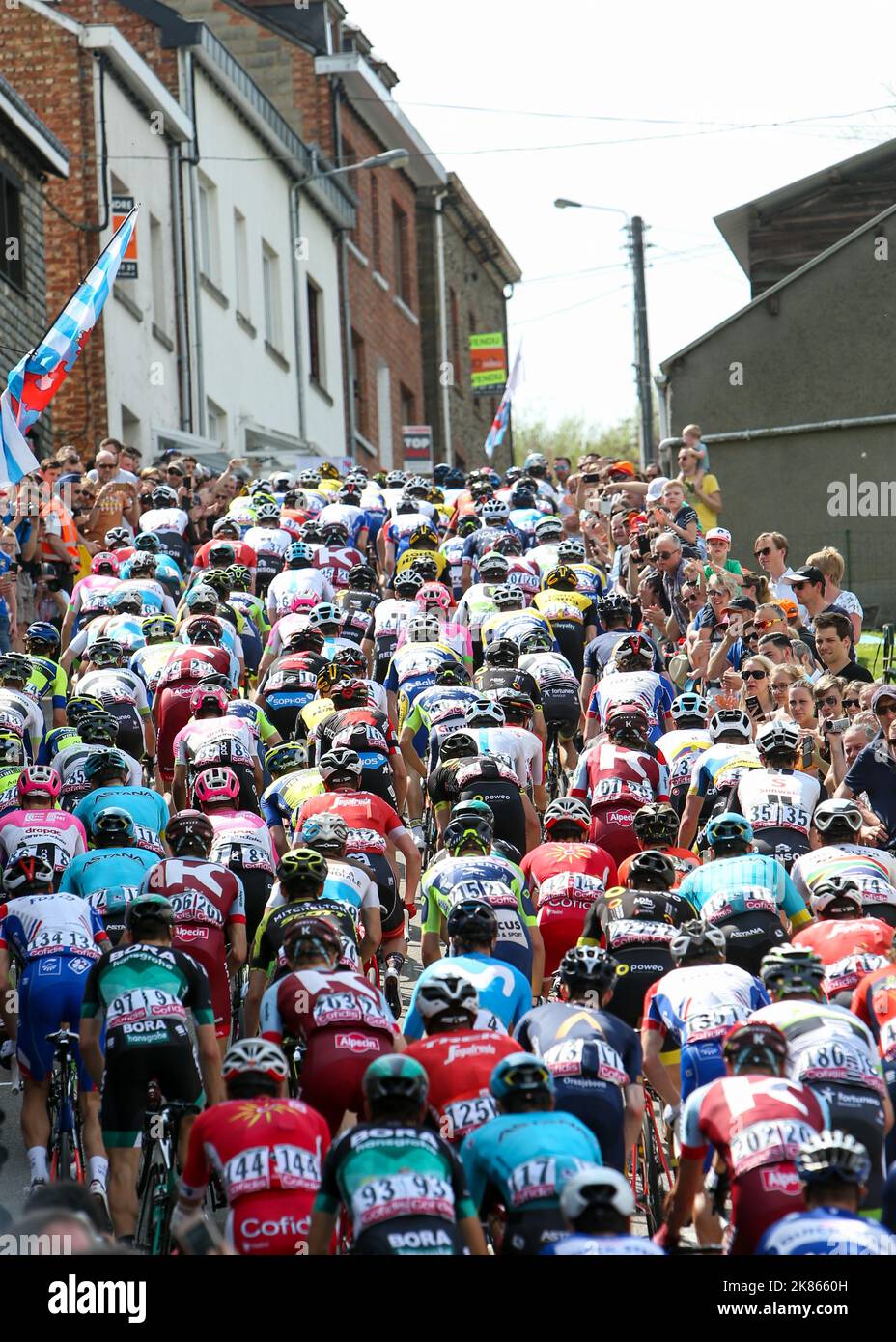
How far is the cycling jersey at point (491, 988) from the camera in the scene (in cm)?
1038

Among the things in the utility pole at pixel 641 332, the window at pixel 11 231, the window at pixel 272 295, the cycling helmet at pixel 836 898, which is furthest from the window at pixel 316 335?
the cycling helmet at pixel 836 898

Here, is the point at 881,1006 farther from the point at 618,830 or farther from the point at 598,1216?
the point at 618,830

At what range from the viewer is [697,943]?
415 inches

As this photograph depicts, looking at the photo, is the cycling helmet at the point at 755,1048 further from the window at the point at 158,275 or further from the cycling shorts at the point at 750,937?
the window at the point at 158,275

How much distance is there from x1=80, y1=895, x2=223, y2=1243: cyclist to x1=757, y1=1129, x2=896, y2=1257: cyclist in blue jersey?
3.57 m

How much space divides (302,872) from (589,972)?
6.20 ft

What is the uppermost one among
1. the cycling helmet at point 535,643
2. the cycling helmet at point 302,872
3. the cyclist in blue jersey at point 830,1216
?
the cycling helmet at point 535,643

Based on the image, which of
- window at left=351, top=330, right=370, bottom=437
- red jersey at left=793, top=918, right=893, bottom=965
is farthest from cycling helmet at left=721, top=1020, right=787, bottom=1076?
window at left=351, top=330, right=370, bottom=437

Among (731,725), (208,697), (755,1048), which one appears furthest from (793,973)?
(208,697)

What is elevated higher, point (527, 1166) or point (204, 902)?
point (204, 902)

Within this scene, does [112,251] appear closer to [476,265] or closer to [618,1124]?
[618,1124]

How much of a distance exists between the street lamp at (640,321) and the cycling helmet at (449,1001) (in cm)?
3079
